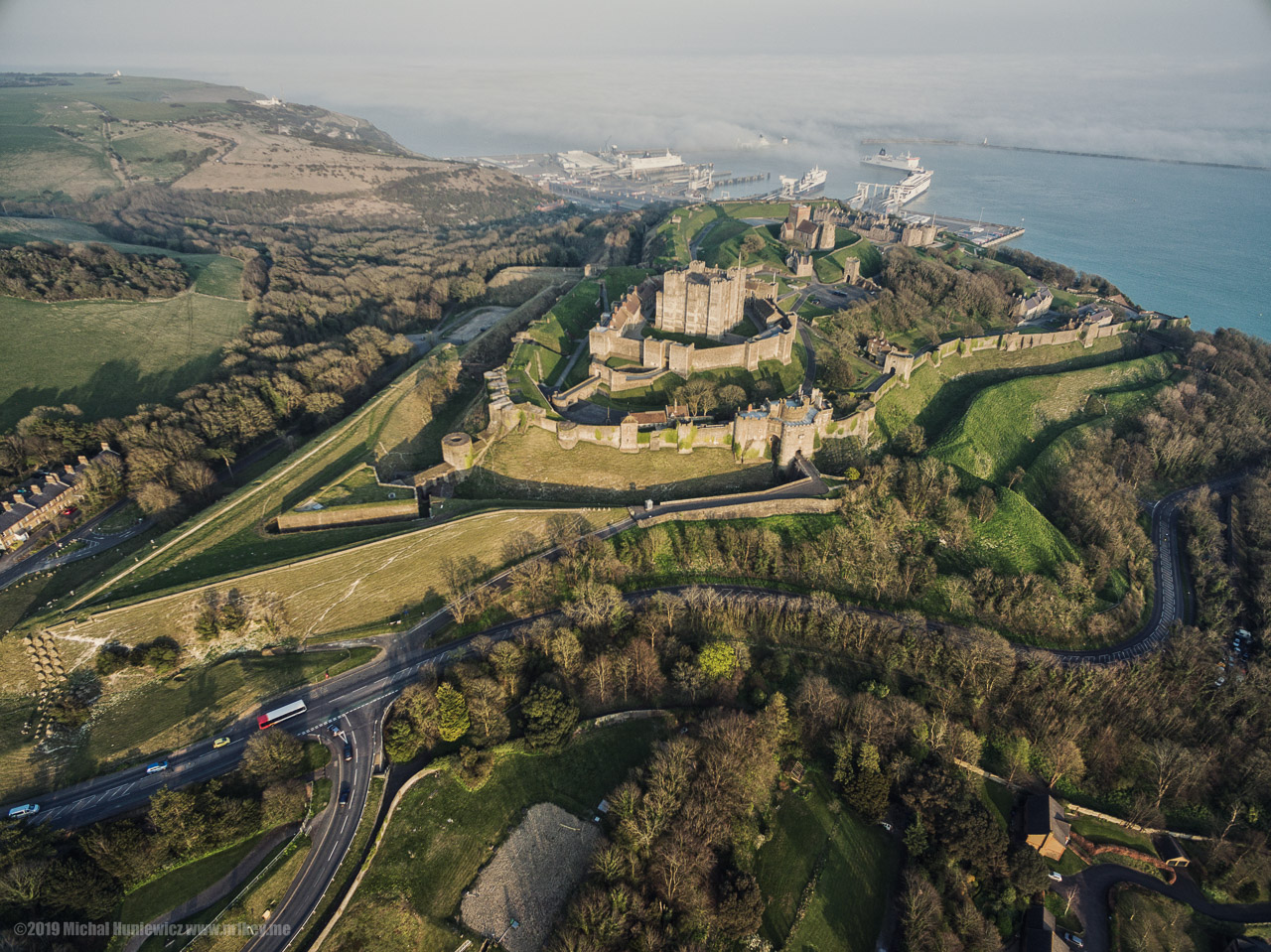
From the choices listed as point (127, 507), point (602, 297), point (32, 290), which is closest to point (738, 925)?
point (127, 507)

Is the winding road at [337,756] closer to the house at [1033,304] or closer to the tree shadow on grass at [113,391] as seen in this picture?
the tree shadow on grass at [113,391]

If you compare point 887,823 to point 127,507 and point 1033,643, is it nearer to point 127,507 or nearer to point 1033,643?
point 1033,643

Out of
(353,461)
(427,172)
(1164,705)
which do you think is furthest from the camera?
(427,172)

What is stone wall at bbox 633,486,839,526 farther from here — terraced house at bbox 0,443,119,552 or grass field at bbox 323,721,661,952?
terraced house at bbox 0,443,119,552

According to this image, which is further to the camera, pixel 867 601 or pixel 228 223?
pixel 228 223

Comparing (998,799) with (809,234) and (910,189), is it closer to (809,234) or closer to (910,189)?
(809,234)

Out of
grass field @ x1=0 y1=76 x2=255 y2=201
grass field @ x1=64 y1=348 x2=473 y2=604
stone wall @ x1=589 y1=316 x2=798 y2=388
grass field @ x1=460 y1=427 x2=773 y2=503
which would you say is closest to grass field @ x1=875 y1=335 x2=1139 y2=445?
stone wall @ x1=589 y1=316 x2=798 y2=388
